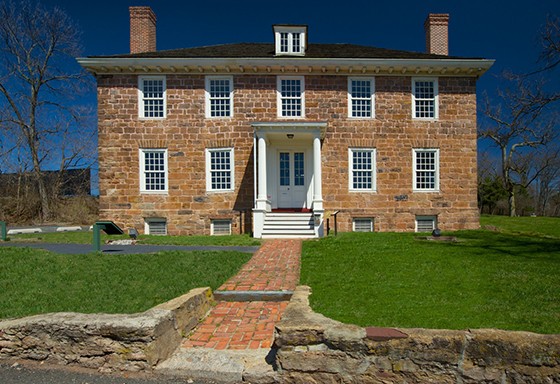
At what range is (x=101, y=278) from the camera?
250 inches

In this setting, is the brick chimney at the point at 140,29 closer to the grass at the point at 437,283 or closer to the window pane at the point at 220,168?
the window pane at the point at 220,168

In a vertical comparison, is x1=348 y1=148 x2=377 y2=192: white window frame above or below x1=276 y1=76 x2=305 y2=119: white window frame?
below

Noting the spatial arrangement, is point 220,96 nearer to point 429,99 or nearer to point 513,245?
point 429,99

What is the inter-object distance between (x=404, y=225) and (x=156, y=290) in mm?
12326

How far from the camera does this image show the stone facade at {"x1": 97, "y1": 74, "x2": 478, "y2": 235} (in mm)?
15109

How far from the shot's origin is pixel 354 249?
972 centimetres

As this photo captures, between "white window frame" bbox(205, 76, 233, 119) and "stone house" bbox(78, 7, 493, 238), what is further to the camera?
"white window frame" bbox(205, 76, 233, 119)

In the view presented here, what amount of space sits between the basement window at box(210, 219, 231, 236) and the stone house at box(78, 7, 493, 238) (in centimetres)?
5

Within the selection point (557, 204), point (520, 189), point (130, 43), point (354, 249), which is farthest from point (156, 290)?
point (557, 204)

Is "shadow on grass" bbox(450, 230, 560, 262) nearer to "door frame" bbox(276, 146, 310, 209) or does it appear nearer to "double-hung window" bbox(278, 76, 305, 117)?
"door frame" bbox(276, 146, 310, 209)

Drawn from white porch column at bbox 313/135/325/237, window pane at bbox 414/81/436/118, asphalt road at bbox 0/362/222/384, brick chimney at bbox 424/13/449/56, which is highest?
brick chimney at bbox 424/13/449/56

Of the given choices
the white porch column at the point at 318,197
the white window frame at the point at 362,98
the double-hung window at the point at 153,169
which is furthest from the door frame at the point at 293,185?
the double-hung window at the point at 153,169

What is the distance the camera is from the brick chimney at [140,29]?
16.6m

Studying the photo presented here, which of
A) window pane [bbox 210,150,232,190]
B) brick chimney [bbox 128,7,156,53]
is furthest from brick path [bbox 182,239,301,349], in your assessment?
brick chimney [bbox 128,7,156,53]
